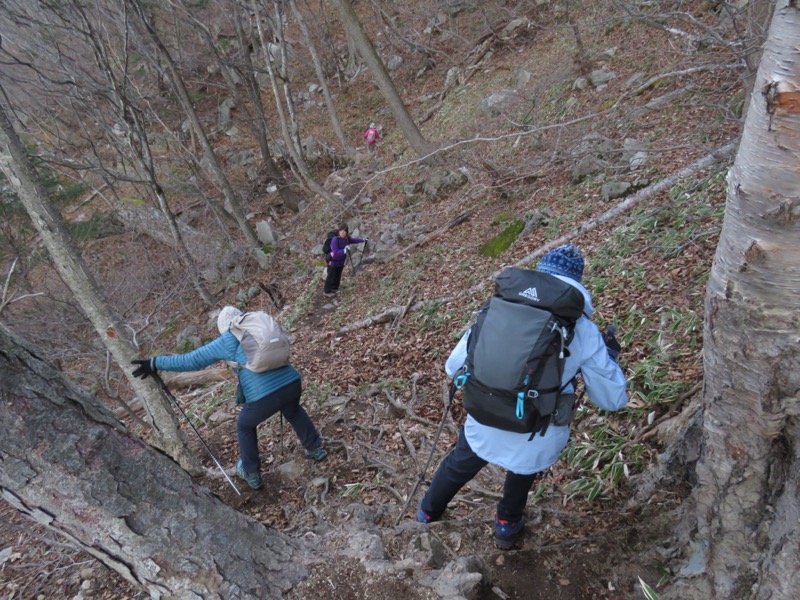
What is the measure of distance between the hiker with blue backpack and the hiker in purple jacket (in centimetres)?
718

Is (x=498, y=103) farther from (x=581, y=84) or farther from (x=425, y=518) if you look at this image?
(x=425, y=518)

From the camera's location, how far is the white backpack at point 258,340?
383cm

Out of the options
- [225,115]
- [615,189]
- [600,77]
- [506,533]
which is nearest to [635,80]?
[600,77]

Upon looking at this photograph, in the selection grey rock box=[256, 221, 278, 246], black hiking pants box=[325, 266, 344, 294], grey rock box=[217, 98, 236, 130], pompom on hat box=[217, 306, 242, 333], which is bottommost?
black hiking pants box=[325, 266, 344, 294]

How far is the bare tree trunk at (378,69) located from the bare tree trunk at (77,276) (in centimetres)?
920

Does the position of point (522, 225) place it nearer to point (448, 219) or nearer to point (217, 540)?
point (448, 219)

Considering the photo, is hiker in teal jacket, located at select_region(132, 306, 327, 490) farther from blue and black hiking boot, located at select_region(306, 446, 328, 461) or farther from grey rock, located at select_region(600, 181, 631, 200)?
grey rock, located at select_region(600, 181, 631, 200)

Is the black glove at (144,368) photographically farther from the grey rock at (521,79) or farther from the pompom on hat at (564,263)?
the grey rock at (521,79)

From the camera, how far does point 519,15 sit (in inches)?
635

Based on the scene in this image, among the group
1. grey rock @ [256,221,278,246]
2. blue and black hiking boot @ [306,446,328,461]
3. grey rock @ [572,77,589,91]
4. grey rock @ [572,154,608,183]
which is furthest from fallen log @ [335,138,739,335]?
grey rock @ [256,221,278,246]

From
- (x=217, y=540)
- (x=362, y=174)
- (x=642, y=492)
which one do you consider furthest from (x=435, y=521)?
(x=362, y=174)

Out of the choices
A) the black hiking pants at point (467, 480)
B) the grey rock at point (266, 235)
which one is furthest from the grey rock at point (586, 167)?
the grey rock at point (266, 235)

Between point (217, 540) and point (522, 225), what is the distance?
7.17 metres

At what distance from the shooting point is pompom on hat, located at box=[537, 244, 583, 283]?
2504 mm
